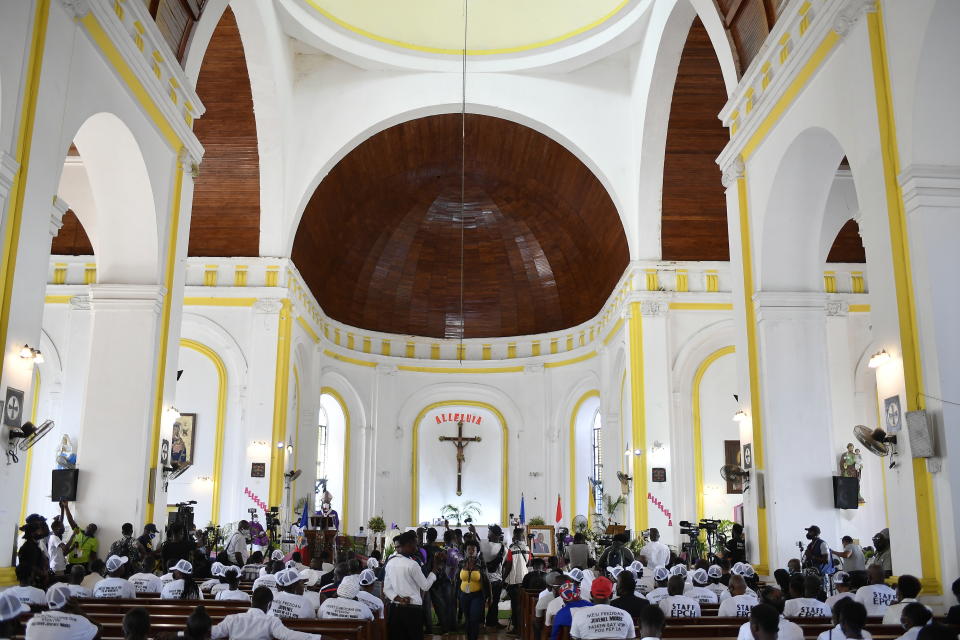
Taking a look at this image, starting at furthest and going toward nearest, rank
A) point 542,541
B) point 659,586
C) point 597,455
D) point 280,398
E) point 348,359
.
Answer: point 597,455 < point 348,359 < point 280,398 < point 542,541 < point 659,586

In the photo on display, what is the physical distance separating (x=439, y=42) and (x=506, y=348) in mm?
10420

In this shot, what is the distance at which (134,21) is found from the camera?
403 inches

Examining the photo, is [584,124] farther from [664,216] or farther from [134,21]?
[134,21]

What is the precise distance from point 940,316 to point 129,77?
9.02 metres

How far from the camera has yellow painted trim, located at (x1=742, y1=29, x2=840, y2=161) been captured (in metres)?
9.41

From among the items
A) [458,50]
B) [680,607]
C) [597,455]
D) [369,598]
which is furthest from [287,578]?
[597,455]

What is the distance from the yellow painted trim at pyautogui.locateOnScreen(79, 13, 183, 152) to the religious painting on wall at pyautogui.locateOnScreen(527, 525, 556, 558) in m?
10.5

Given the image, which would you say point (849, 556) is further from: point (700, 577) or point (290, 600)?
point (290, 600)

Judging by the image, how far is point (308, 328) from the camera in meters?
22.4

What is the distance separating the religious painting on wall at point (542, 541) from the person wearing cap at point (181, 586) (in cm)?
910

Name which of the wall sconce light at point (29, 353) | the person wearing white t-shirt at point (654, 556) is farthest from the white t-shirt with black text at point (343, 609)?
the person wearing white t-shirt at point (654, 556)

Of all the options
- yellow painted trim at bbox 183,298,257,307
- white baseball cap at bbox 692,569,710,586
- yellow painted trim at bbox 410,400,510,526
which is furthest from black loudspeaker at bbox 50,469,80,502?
yellow painted trim at bbox 410,400,510,526

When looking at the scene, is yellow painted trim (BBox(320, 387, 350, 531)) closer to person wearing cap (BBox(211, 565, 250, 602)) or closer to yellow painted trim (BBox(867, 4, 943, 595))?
person wearing cap (BBox(211, 565, 250, 602))

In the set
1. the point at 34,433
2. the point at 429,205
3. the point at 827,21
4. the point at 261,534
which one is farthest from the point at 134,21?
the point at 429,205
